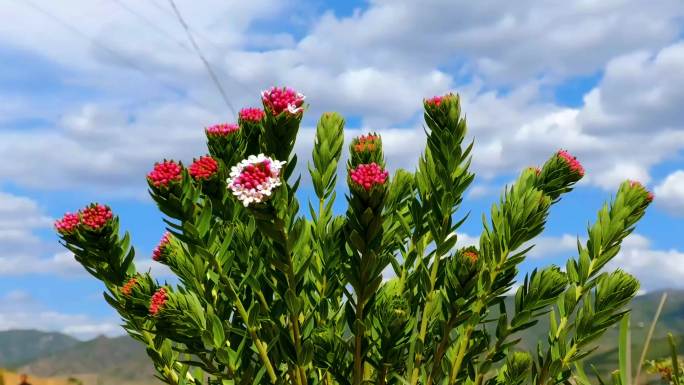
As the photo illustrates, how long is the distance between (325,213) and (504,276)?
106 centimetres

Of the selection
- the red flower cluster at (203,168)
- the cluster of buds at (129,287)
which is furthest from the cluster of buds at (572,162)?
the cluster of buds at (129,287)

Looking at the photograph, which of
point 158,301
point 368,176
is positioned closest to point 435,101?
point 368,176

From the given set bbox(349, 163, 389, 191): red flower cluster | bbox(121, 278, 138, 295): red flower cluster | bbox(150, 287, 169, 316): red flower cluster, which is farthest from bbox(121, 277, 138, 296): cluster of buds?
bbox(349, 163, 389, 191): red flower cluster

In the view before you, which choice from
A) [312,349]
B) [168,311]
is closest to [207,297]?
[168,311]

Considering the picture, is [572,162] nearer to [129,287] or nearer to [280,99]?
[280,99]

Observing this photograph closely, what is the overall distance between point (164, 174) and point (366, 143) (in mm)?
1306

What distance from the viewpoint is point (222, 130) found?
4273 millimetres

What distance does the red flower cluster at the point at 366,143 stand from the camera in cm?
428

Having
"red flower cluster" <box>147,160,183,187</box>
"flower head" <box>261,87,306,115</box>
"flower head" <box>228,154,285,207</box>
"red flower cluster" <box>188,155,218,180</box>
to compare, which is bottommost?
"flower head" <box>228,154,285,207</box>

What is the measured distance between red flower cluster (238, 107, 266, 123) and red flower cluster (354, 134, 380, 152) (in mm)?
602

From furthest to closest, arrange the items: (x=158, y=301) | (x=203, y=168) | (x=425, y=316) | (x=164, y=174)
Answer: (x=425, y=316) → (x=203, y=168) → (x=158, y=301) → (x=164, y=174)

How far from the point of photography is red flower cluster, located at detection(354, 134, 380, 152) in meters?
4.28

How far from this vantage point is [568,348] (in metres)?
4.14

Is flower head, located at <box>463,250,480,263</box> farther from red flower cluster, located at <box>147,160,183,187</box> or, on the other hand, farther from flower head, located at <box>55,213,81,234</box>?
flower head, located at <box>55,213,81,234</box>
